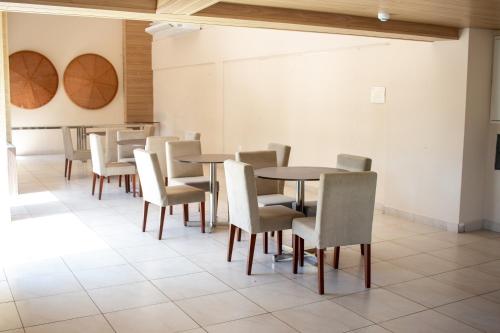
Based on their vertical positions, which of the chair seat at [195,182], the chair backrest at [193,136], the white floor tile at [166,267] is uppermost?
the chair backrest at [193,136]

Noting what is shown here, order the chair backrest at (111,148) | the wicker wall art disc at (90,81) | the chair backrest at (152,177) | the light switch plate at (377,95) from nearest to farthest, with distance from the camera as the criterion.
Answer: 1. the chair backrest at (152,177)
2. the light switch plate at (377,95)
3. the chair backrest at (111,148)
4. the wicker wall art disc at (90,81)

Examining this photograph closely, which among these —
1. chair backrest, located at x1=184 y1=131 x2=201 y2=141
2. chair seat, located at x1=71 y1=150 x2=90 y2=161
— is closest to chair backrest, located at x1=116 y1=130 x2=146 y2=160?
chair backrest, located at x1=184 y1=131 x2=201 y2=141

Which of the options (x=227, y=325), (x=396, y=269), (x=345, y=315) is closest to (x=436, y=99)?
(x=396, y=269)

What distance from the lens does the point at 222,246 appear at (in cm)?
521

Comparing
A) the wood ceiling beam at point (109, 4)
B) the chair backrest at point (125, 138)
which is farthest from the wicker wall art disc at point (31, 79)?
the wood ceiling beam at point (109, 4)

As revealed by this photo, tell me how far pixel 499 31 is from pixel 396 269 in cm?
292

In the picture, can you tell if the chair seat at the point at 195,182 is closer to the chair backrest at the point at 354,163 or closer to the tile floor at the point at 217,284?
the tile floor at the point at 217,284

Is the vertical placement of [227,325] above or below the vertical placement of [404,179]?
below

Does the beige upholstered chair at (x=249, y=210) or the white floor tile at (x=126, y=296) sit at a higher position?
the beige upholstered chair at (x=249, y=210)

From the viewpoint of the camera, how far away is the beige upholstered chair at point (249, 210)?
13.9 feet

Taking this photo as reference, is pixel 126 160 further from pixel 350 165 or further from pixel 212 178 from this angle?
pixel 350 165

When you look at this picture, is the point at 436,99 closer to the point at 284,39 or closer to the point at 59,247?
the point at 284,39

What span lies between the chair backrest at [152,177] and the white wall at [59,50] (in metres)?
8.01

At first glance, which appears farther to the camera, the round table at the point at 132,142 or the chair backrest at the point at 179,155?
the round table at the point at 132,142
